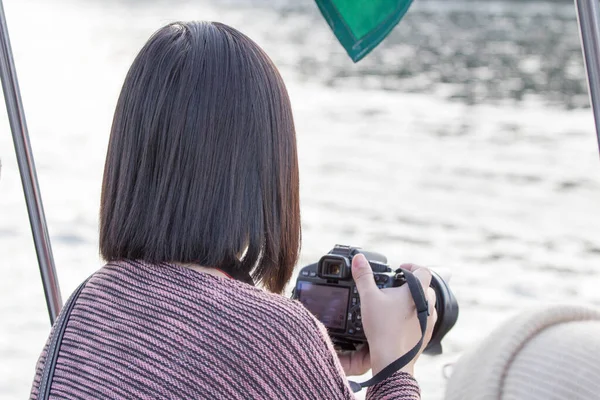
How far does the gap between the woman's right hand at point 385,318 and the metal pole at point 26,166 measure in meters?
0.62

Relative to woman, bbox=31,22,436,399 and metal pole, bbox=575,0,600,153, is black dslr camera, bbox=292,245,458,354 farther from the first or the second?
metal pole, bbox=575,0,600,153

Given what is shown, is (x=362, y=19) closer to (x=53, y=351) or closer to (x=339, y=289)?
(x=339, y=289)

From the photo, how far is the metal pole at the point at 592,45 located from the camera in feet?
2.95

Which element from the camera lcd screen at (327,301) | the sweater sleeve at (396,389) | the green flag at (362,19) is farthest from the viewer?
the green flag at (362,19)

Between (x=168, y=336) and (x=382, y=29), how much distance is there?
0.56m

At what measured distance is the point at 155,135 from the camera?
841 mm

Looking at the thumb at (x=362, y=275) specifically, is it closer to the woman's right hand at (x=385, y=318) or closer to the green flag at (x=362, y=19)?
the woman's right hand at (x=385, y=318)

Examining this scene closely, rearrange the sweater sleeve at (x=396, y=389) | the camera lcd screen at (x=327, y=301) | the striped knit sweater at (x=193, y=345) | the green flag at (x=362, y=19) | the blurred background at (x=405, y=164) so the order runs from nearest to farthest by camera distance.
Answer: the striped knit sweater at (x=193, y=345)
the sweater sleeve at (x=396, y=389)
the camera lcd screen at (x=327, y=301)
the green flag at (x=362, y=19)
the blurred background at (x=405, y=164)

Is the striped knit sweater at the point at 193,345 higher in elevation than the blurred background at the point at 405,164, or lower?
higher

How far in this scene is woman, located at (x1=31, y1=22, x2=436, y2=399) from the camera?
79 cm

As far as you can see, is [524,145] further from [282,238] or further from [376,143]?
[282,238]

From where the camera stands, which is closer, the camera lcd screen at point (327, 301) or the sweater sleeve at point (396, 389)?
the sweater sleeve at point (396, 389)

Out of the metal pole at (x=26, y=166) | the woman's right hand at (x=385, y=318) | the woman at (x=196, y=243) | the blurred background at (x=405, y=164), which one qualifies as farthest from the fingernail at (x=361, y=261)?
the metal pole at (x=26, y=166)

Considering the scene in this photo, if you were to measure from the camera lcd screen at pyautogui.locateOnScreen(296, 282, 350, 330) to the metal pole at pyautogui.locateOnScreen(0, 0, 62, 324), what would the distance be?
20.2 inches
